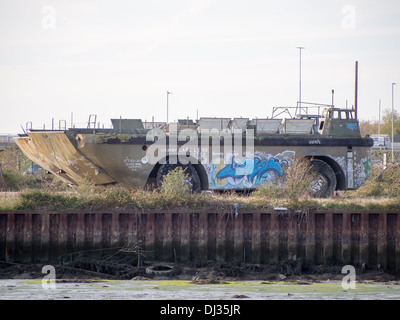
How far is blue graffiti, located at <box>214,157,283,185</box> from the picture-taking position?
63.3ft

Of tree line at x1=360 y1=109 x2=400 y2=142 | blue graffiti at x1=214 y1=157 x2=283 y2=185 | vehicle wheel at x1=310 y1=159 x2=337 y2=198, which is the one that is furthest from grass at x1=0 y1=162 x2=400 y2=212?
tree line at x1=360 y1=109 x2=400 y2=142

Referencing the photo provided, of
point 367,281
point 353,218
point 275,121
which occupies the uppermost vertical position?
point 275,121

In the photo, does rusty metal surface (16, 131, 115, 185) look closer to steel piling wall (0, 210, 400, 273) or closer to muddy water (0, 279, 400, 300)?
steel piling wall (0, 210, 400, 273)

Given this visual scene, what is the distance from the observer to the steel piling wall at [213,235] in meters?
16.3

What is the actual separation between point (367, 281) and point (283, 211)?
2859 mm

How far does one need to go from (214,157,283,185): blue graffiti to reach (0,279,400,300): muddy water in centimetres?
511

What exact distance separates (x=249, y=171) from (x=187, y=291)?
6.55m

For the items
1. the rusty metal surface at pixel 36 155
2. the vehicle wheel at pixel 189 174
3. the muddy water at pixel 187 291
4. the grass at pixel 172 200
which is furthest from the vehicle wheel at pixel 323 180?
the rusty metal surface at pixel 36 155

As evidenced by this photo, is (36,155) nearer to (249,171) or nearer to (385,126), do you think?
(249,171)

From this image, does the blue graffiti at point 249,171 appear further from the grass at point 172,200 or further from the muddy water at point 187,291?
the muddy water at point 187,291
